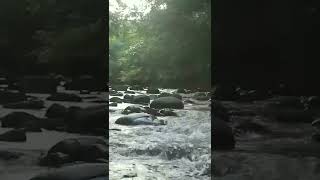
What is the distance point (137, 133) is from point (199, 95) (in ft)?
1.86

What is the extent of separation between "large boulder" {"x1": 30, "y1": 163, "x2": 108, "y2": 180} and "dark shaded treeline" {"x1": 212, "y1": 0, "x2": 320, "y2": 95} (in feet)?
4.10

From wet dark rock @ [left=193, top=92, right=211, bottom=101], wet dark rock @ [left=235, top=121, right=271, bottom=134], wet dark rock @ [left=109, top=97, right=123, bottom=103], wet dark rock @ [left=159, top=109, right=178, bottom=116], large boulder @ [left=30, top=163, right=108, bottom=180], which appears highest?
wet dark rock @ [left=193, top=92, right=211, bottom=101]

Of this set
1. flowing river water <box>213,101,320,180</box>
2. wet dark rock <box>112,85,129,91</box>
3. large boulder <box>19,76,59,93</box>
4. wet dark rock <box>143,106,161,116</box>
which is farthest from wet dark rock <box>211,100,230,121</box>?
large boulder <box>19,76,59,93</box>

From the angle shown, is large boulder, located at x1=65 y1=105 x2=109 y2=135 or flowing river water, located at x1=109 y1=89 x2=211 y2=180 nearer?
flowing river water, located at x1=109 y1=89 x2=211 y2=180

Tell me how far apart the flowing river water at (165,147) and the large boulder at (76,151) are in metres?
0.10

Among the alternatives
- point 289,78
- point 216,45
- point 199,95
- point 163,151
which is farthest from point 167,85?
point 289,78

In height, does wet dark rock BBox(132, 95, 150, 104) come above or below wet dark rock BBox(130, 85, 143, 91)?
below

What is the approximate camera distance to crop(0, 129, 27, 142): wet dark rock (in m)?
2.60

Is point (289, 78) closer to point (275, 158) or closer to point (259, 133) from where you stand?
point (259, 133)

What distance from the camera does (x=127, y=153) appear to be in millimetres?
2881

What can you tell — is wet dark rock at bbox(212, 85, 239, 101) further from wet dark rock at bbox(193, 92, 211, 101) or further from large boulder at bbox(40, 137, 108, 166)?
large boulder at bbox(40, 137, 108, 166)

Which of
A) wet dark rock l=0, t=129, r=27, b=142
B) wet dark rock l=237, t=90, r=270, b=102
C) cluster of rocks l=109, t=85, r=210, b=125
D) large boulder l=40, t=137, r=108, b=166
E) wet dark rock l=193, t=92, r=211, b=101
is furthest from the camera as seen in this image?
wet dark rock l=193, t=92, r=211, b=101

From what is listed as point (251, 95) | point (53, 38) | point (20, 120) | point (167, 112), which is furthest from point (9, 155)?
point (251, 95)

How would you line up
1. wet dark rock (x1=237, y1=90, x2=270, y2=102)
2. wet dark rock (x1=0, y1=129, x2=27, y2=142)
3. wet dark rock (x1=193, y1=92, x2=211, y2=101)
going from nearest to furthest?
wet dark rock (x1=0, y1=129, x2=27, y2=142)
wet dark rock (x1=237, y1=90, x2=270, y2=102)
wet dark rock (x1=193, y1=92, x2=211, y2=101)
